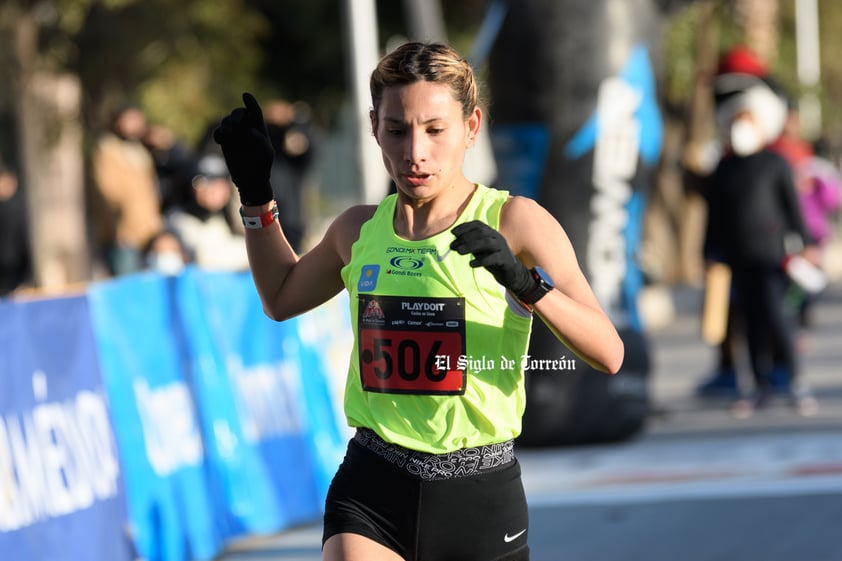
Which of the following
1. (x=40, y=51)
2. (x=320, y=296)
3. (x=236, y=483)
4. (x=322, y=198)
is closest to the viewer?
(x=320, y=296)

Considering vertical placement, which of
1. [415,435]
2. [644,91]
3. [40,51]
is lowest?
[415,435]

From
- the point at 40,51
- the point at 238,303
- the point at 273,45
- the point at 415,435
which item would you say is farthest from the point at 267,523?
the point at 273,45

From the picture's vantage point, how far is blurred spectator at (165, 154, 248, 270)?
32.8ft

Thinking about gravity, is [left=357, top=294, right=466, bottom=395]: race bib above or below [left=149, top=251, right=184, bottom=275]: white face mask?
below

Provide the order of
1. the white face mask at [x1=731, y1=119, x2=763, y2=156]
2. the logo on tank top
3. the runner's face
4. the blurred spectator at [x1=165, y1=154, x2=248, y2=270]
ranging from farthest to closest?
the white face mask at [x1=731, y1=119, x2=763, y2=156]
the blurred spectator at [x1=165, y1=154, x2=248, y2=270]
the logo on tank top
the runner's face

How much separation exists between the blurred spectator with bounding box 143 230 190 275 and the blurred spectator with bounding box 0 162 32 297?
562cm

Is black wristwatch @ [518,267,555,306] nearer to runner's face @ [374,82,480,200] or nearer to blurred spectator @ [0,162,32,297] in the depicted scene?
runner's face @ [374,82,480,200]

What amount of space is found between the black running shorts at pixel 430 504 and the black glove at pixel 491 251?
1.69 feet

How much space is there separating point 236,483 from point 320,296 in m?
4.05

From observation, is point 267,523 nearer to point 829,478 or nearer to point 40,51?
point 829,478

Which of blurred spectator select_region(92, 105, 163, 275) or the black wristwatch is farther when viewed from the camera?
blurred spectator select_region(92, 105, 163, 275)

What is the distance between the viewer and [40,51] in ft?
50.6

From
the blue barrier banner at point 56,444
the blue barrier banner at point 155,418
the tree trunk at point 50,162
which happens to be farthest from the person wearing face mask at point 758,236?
the blue barrier banner at point 56,444

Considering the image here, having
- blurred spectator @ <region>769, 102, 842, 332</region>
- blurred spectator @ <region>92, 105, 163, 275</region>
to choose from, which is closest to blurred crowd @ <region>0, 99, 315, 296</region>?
blurred spectator @ <region>92, 105, 163, 275</region>
